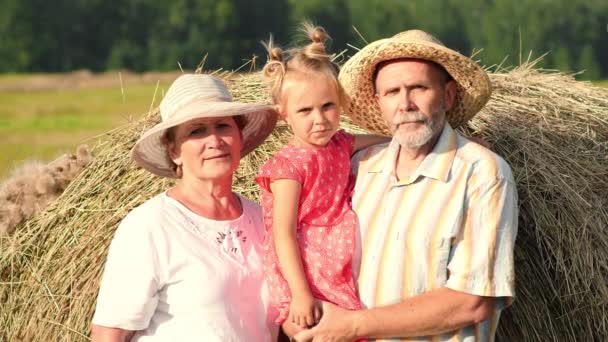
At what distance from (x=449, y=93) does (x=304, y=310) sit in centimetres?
98

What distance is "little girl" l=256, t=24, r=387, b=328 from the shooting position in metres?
3.89

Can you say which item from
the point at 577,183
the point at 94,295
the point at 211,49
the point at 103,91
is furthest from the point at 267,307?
the point at 211,49

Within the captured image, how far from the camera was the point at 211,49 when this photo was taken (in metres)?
51.2

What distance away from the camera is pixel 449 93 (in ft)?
13.4

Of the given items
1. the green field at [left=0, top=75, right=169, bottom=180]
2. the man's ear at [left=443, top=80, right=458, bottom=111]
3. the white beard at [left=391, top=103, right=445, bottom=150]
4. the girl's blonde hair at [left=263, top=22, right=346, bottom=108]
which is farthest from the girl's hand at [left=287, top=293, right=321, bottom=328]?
the green field at [left=0, top=75, right=169, bottom=180]

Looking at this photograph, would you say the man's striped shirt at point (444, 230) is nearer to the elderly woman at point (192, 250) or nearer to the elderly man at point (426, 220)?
the elderly man at point (426, 220)

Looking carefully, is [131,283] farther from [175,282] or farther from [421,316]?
[421,316]

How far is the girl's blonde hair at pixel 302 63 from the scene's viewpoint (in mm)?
4043

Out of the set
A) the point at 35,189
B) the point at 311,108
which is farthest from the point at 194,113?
the point at 35,189

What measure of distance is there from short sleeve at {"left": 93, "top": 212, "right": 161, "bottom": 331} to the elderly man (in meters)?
0.56

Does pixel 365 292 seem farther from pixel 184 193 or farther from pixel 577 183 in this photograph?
pixel 577 183

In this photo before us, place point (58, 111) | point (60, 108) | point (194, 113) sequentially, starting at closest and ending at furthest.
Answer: point (194, 113)
point (58, 111)
point (60, 108)

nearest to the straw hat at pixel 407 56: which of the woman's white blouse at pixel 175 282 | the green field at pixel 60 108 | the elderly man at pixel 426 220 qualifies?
the elderly man at pixel 426 220

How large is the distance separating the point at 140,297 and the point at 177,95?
31.6 inches
